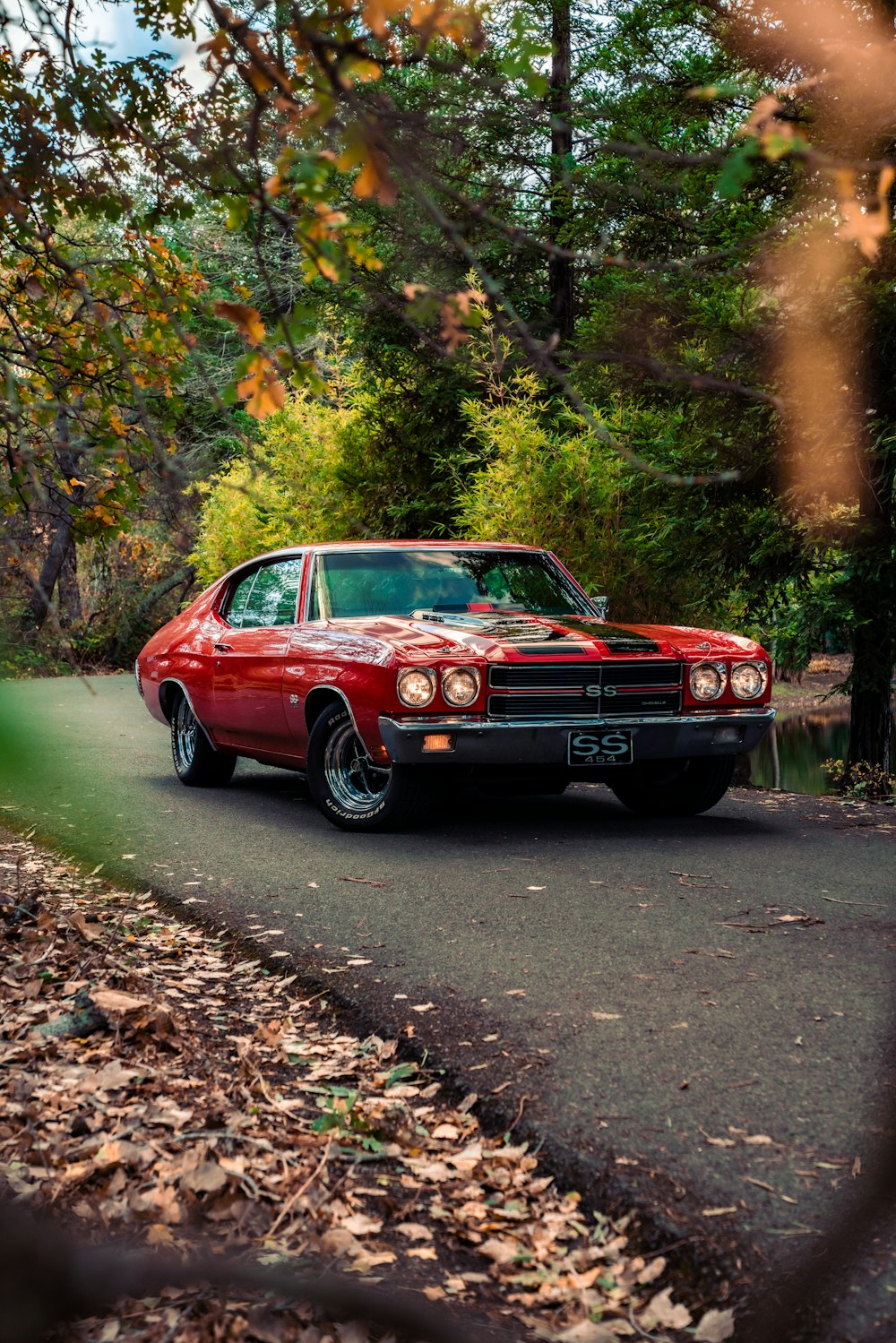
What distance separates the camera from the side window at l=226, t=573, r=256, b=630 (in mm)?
9039

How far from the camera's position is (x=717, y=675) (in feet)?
24.9

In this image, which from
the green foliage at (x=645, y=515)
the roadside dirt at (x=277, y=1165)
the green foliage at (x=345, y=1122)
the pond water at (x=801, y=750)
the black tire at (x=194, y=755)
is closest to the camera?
the roadside dirt at (x=277, y=1165)

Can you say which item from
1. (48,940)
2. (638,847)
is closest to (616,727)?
(638,847)

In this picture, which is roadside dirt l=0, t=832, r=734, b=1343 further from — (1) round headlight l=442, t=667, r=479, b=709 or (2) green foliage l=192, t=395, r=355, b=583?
(2) green foliage l=192, t=395, r=355, b=583

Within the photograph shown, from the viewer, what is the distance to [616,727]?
723 cm

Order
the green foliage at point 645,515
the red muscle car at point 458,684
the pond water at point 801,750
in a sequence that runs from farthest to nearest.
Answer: the pond water at point 801,750 < the green foliage at point 645,515 < the red muscle car at point 458,684

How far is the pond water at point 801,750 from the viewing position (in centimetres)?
2002

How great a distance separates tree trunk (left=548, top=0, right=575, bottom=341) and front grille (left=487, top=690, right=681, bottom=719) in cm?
1126

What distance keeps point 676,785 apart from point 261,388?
5.54 metres

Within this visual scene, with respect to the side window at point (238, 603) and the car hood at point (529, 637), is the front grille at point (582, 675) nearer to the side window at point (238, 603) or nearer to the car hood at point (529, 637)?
the car hood at point (529, 637)

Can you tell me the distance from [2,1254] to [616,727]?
6340mm

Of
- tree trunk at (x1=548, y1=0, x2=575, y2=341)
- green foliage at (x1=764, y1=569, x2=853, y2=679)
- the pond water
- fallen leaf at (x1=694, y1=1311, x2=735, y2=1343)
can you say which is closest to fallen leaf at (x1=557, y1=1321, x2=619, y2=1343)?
fallen leaf at (x1=694, y1=1311, x2=735, y2=1343)

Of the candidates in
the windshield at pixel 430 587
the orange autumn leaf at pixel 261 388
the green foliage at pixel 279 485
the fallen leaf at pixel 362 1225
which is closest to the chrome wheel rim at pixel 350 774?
the windshield at pixel 430 587

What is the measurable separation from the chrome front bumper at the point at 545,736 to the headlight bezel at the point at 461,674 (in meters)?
0.07
